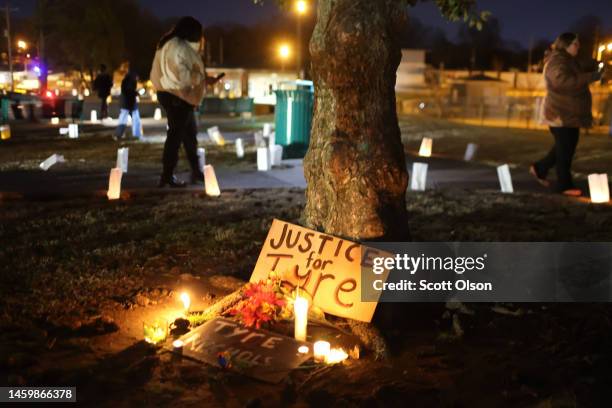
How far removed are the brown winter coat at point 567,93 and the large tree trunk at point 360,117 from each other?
467 cm

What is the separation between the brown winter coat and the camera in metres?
8.55

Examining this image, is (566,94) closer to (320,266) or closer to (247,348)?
(320,266)

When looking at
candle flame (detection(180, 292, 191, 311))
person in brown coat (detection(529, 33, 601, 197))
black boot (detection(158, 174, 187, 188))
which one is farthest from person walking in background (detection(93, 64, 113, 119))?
candle flame (detection(180, 292, 191, 311))

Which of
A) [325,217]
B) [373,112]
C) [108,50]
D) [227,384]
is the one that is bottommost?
[227,384]

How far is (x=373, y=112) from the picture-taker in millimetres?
4617

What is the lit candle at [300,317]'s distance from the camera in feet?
13.0

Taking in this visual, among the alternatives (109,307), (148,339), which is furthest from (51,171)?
(148,339)

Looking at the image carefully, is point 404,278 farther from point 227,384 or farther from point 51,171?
point 51,171

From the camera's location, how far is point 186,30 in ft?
28.0

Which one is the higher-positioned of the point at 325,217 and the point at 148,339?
the point at 325,217

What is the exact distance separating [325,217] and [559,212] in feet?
13.0

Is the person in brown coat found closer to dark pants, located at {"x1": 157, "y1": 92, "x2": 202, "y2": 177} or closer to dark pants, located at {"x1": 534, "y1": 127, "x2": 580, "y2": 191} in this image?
dark pants, located at {"x1": 534, "y1": 127, "x2": 580, "y2": 191}

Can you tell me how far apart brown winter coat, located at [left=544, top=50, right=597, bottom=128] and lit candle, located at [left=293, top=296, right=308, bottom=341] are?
19.4 feet

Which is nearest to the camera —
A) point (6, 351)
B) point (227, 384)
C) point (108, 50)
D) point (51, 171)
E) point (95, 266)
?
point (227, 384)
